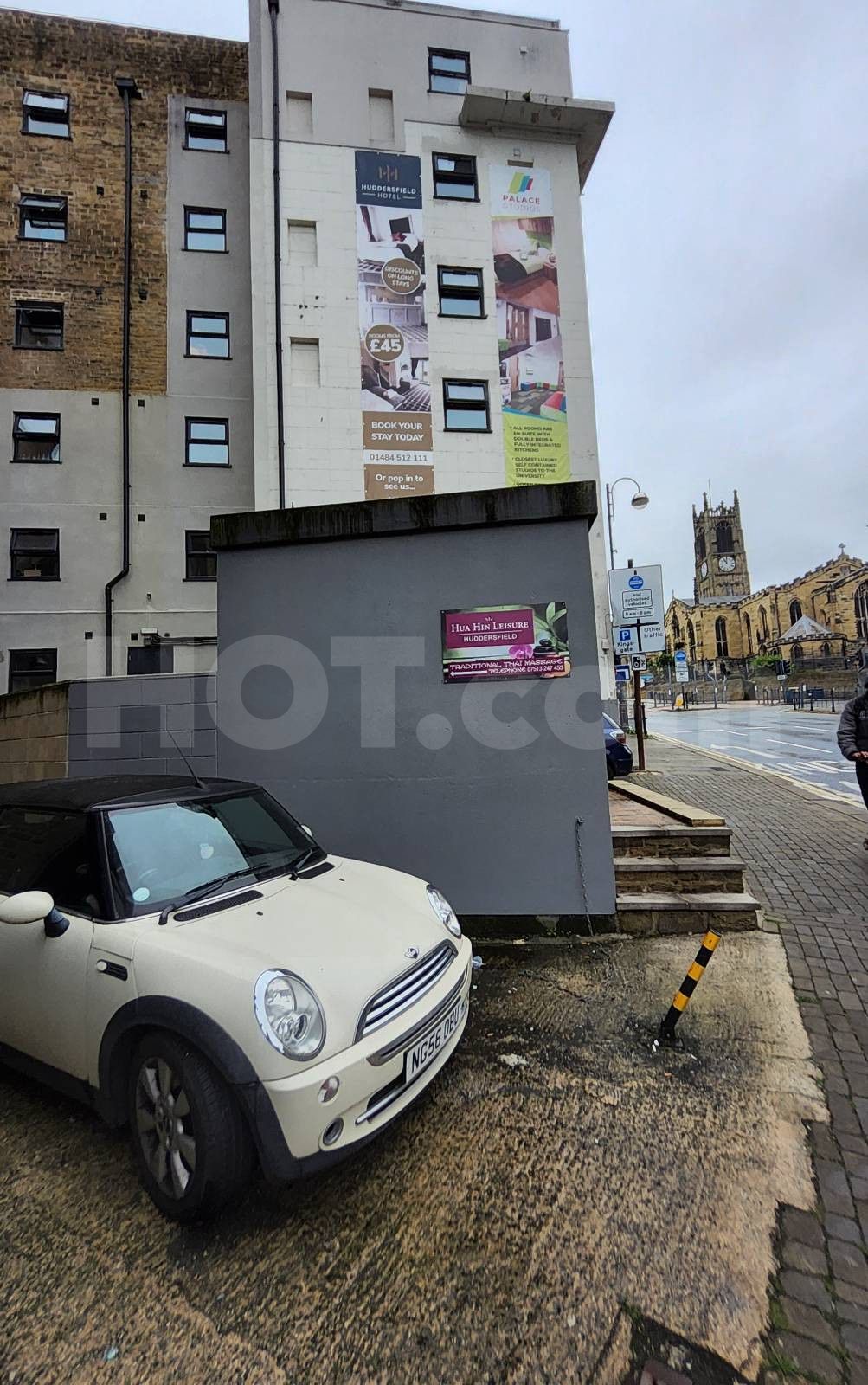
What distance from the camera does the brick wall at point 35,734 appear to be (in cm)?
614

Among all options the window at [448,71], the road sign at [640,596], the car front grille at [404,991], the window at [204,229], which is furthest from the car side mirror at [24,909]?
the window at [448,71]

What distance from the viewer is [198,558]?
15.0 m

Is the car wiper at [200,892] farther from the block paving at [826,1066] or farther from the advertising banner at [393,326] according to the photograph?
the advertising banner at [393,326]

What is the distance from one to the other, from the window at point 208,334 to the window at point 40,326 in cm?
302

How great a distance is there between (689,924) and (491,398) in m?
14.7

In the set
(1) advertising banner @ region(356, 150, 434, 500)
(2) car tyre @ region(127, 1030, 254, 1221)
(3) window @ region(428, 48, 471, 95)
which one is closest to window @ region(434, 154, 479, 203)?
(1) advertising banner @ region(356, 150, 434, 500)

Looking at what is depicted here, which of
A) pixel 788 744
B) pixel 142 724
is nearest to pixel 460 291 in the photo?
pixel 142 724

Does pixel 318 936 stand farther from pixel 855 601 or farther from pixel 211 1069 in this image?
pixel 855 601

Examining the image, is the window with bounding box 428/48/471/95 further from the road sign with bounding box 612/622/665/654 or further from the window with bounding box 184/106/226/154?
the road sign with bounding box 612/622/665/654

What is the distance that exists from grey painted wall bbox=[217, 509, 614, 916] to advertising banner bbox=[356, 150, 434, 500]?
36.0ft

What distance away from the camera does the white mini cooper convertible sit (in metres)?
2.12

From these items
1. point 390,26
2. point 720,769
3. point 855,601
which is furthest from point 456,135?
point 855,601

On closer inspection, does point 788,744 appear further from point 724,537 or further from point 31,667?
point 724,537

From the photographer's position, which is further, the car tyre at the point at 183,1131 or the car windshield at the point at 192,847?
the car windshield at the point at 192,847
